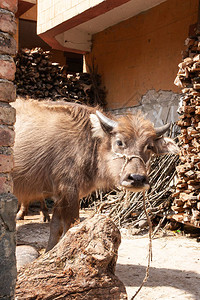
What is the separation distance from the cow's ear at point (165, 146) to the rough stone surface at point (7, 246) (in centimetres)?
268

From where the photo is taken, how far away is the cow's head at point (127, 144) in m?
3.97

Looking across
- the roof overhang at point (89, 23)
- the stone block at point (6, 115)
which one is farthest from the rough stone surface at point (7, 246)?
the roof overhang at point (89, 23)

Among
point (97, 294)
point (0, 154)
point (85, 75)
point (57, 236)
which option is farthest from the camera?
point (85, 75)

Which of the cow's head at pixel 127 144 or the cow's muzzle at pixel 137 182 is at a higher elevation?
the cow's head at pixel 127 144

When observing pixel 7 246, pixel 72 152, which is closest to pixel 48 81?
pixel 72 152

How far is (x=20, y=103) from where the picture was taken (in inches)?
193

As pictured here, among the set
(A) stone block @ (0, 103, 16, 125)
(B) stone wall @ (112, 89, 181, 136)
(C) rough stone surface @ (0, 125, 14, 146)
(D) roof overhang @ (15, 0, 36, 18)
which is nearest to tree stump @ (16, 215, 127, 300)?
(C) rough stone surface @ (0, 125, 14, 146)

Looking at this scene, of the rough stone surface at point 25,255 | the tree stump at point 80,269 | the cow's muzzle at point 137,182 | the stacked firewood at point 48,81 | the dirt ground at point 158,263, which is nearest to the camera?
the tree stump at point 80,269

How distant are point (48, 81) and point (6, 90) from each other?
241 inches

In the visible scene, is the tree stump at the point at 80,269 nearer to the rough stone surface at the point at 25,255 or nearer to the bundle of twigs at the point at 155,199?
the rough stone surface at the point at 25,255

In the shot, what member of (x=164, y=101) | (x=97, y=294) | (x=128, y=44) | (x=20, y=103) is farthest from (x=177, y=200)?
(x=128, y=44)

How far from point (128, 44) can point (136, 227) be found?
153 inches

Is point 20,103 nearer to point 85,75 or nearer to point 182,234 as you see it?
point 182,234

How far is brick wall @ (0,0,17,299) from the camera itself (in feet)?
6.83
